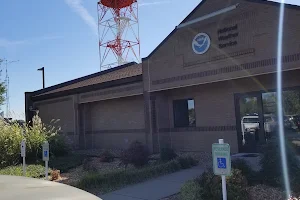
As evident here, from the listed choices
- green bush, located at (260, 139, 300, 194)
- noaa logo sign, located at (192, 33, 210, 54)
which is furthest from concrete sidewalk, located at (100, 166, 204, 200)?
noaa logo sign, located at (192, 33, 210, 54)

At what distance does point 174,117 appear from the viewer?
17.9 m

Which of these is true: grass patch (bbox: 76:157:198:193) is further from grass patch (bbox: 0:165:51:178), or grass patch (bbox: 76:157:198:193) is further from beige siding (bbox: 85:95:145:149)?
beige siding (bbox: 85:95:145:149)

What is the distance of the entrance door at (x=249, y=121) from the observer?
14.4 m

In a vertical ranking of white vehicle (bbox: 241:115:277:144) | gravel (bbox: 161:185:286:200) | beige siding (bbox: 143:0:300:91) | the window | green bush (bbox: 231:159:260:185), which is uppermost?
beige siding (bbox: 143:0:300:91)

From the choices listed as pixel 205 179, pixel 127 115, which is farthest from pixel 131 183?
pixel 127 115

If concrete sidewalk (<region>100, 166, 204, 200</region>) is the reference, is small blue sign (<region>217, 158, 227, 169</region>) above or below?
above

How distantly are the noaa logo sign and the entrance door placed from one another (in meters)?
2.49

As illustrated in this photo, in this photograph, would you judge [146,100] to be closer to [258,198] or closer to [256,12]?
[256,12]

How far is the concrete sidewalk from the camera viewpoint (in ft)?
28.4

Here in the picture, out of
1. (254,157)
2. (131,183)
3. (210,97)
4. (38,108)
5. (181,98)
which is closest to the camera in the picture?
(131,183)

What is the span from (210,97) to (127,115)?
590 centimetres

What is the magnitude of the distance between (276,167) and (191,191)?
227cm

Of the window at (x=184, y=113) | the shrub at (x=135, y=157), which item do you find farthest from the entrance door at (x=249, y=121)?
the shrub at (x=135, y=157)

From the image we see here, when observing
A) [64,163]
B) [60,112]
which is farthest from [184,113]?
[60,112]
